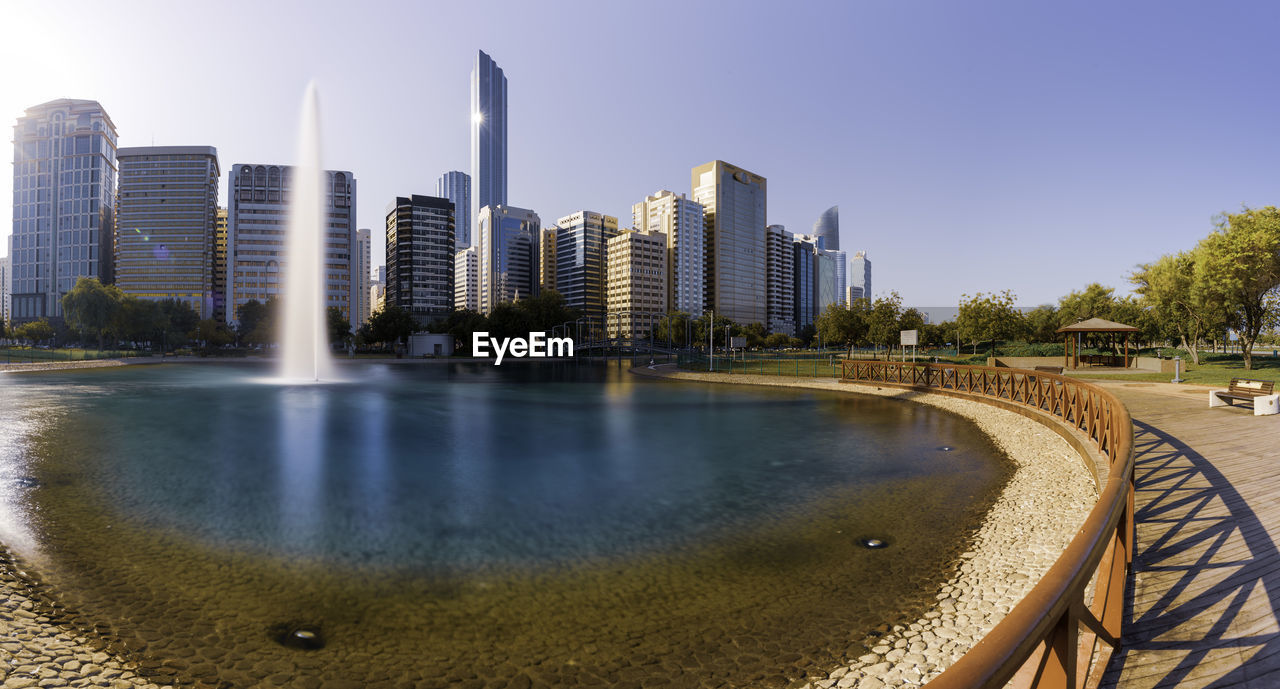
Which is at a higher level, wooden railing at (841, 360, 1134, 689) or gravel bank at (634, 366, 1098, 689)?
wooden railing at (841, 360, 1134, 689)

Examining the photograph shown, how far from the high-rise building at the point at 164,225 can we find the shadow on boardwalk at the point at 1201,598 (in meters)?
214

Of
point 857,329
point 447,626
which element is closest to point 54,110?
point 857,329

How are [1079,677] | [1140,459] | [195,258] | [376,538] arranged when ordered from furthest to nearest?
[195,258]
[1140,459]
[376,538]
[1079,677]

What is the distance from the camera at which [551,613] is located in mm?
7457

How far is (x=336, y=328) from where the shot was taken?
104m

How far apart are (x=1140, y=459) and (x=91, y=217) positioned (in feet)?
828

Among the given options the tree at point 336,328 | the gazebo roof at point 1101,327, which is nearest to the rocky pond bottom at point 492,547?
the gazebo roof at point 1101,327

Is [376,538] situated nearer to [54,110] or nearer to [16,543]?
[16,543]

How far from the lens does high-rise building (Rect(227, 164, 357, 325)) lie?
157 metres

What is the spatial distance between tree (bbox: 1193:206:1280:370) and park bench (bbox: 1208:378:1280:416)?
24.4 m

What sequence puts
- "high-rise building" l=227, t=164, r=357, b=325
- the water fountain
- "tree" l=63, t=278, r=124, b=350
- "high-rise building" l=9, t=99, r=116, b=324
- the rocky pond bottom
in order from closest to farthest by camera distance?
the rocky pond bottom
the water fountain
"tree" l=63, t=278, r=124, b=350
"high-rise building" l=227, t=164, r=357, b=325
"high-rise building" l=9, t=99, r=116, b=324

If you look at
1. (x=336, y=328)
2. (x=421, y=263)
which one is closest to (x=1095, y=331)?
(x=336, y=328)

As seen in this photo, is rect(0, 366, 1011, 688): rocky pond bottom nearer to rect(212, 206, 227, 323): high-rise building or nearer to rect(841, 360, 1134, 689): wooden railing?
rect(841, 360, 1134, 689): wooden railing

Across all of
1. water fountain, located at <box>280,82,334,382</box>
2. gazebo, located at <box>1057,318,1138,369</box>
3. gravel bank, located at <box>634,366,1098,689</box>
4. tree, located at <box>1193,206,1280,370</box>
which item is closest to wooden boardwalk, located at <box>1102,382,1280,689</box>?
gravel bank, located at <box>634,366,1098,689</box>
